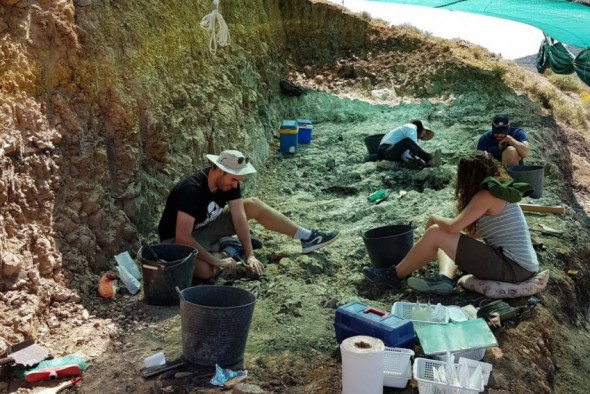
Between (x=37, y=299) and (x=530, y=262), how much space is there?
11.3ft

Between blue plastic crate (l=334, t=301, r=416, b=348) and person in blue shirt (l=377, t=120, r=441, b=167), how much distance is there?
4498 millimetres

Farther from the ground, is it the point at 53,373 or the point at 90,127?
the point at 90,127

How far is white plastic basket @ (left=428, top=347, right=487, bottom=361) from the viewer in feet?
12.4

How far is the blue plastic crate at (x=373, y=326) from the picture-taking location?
12.5ft

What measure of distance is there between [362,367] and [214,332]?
0.90 meters

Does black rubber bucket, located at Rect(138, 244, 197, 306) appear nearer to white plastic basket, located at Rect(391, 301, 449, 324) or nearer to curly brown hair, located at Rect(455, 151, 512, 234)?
white plastic basket, located at Rect(391, 301, 449, 324)

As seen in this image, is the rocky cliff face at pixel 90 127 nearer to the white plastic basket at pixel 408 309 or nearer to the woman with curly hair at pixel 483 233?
the white plastic basket at pixel 408 309

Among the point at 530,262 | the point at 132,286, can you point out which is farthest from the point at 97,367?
the point at 530,262

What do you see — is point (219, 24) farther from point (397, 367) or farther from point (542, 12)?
point (542, 12)

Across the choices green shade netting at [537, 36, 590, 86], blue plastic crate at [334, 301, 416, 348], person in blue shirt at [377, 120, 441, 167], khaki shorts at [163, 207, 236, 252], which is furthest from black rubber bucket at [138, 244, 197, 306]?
green shade netting at [537, 36, 590, 86]

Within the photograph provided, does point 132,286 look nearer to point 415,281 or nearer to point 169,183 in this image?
point 169,183

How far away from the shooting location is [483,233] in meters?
4.85

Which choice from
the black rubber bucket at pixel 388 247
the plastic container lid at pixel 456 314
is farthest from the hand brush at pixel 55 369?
the black rubber bucket at pixel 388 247

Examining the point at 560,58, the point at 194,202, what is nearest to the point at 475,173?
the point at 194,202
